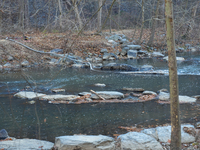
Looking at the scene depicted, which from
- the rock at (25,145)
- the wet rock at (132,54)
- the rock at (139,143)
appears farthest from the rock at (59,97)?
the wet rock at (132,54)

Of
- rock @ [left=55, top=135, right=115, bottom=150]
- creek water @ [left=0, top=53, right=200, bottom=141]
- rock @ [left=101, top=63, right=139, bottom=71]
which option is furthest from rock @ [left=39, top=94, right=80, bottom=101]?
rock @ [left=101, top=63, right=139, bottom=71]

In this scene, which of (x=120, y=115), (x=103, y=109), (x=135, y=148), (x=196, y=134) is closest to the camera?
(x=135, y=148)

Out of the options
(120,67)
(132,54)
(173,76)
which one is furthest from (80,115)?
(132,54)

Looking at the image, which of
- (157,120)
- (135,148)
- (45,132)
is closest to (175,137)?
(135,148)

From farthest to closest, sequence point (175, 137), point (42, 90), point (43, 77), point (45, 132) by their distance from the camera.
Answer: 1. point (43, 77)
2. point (42, 90)
3. point (45, 132)
4. point (175, 137)

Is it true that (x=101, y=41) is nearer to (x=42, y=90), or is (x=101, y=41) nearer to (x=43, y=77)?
(x=43, y=77)

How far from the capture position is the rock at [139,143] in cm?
389

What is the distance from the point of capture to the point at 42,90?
9.16 m

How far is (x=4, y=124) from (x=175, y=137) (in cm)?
447

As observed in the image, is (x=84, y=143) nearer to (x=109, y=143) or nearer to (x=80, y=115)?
(x=109, y=143)

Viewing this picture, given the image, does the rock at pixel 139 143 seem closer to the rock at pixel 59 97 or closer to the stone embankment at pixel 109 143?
the stone embankment at pixel 109 143

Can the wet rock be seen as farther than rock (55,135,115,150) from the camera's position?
Yes

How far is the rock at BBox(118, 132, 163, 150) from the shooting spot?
12.8 ft

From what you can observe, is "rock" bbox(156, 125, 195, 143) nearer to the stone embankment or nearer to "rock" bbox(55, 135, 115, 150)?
the stone embankment
